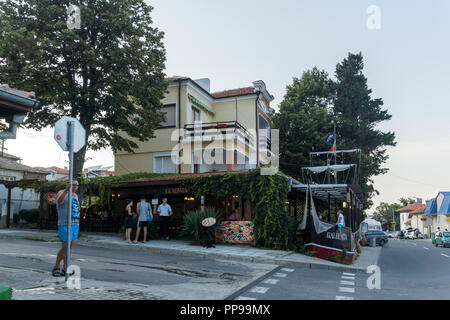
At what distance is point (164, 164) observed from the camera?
77.3 ft

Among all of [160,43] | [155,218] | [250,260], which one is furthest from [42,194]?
[250,260]

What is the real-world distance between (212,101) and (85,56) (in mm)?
12441

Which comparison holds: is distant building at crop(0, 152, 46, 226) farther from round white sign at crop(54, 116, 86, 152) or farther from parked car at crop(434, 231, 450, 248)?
parked car at crop(434, 231, 450, 248)

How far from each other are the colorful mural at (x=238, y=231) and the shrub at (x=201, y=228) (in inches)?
38.4

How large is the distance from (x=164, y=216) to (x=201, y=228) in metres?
2.53

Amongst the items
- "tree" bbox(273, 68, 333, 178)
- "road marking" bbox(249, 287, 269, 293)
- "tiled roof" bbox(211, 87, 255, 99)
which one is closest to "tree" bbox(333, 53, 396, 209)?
"tree" bbox(273, 68, 333, 178)

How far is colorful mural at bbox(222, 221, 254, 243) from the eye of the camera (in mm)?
15305

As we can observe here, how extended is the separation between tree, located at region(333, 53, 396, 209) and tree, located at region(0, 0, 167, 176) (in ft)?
68.1

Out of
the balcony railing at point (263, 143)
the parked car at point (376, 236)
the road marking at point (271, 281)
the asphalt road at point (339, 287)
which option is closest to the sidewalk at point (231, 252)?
the asphalt road at point (339, 287)

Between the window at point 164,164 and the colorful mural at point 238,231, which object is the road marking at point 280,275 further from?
the window at point 164,164

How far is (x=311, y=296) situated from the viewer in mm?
7242

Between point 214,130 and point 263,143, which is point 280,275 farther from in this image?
point 263,143

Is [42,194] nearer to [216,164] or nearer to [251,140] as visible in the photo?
[216,164]

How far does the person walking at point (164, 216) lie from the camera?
16109 millimetres
